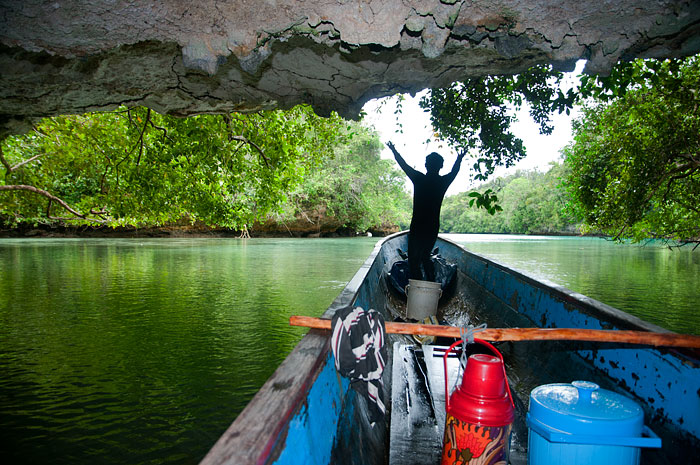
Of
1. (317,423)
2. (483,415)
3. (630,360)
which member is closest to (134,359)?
(317,423)

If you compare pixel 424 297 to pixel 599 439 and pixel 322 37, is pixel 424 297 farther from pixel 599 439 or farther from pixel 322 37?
pixel 322 37

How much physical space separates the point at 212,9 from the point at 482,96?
3711 mm

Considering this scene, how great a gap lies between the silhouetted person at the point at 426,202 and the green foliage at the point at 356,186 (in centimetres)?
2080

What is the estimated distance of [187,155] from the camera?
20.8 feet

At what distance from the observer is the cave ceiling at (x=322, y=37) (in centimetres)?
168

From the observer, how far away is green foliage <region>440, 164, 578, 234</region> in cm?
4953

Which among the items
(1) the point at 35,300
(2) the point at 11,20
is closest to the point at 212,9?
(2) the point at 11,20

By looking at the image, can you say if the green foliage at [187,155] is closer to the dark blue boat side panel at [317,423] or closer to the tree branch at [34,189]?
the tree branch at [34,189]

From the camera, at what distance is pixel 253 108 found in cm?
289

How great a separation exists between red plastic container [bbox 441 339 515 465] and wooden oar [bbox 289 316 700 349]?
0.20 metres

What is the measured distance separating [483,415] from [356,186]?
92.6ft

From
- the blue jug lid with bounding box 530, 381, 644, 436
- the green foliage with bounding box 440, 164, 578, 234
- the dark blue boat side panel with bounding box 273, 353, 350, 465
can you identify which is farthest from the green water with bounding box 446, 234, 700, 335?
the green foliage with bounding box 440, 164, 578, 234

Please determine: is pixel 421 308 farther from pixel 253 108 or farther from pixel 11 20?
pixel 11 20

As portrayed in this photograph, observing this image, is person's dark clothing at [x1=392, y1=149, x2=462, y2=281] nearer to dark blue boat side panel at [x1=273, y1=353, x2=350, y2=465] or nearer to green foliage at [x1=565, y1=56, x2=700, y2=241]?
green foliage at [x1=565, y1=56, x2=700, y2=241]
